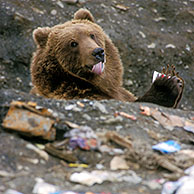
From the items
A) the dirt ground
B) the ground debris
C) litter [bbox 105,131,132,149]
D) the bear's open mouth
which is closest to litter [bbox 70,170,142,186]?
the dirt ground

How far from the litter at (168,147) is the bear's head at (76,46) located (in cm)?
120

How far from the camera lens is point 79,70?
3479 millimetres

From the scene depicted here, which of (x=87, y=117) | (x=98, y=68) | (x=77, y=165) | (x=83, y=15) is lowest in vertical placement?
(x=77, y=165)

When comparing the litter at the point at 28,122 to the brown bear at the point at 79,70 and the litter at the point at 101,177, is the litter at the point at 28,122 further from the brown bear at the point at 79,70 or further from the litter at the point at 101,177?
the brown bear at the point at 79,70

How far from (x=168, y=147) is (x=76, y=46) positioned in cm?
162

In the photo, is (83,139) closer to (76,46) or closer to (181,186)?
(181,186)

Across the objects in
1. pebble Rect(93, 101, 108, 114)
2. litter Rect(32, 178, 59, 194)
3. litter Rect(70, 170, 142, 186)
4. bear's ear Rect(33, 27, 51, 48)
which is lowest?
litter Rect(32, 178, 59, 194)

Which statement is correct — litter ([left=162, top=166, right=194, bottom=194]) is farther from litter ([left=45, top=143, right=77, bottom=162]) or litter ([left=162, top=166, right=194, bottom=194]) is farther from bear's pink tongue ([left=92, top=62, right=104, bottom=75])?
bear's pink tongue ([left=92, top=62, right=104, bottom=75])

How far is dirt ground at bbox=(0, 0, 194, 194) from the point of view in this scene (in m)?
1.95

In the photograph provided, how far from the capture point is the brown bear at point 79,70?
3.43 meters

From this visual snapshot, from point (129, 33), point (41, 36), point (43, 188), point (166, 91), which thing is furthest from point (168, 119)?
point (129, 33)

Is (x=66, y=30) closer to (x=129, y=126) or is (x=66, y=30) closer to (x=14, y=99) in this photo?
(x=14, y=99)

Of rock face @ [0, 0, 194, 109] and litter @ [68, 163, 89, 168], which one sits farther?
rock face @ [0, 0, 194, 109]

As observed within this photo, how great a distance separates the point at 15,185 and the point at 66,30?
86.4 inches
